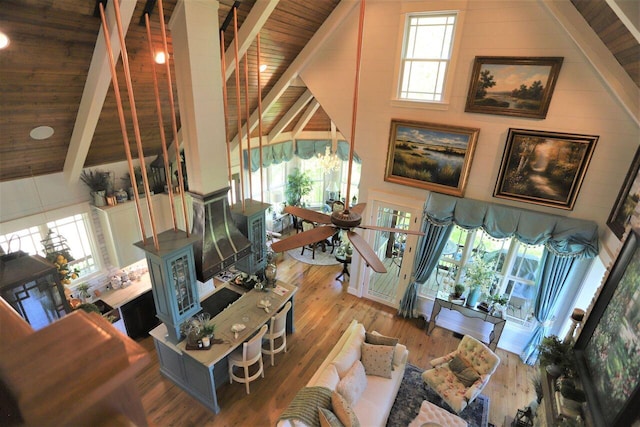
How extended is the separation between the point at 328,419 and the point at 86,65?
14.7 ft

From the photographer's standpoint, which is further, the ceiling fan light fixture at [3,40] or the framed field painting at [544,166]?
the framed field painting at [544,166]

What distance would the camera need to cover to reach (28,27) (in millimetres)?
2789

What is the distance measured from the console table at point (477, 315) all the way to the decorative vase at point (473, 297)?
0.30ft

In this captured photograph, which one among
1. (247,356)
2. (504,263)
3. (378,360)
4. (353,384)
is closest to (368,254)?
(353,384)

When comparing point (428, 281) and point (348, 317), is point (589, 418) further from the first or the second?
point (348, 317)

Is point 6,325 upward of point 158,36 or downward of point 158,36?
downward

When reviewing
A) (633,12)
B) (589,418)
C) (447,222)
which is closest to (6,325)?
(633,12)

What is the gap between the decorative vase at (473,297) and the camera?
507 centimetres

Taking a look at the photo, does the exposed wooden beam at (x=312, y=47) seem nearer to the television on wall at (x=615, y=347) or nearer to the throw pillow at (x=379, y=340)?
the throw pillow at (x=379, y=340)

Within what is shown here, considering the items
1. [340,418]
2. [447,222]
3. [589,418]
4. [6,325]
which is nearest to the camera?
[6,325]

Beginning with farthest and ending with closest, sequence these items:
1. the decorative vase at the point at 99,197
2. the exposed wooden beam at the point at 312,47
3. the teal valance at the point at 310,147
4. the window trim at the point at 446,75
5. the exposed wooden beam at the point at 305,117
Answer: the teal valance at the point at 310,147
the exposed wooden beam at the point at 305,117
the exposed wooden beam at the point at 312,47
the decorative vase at the point at 99,197
the window trim at the point at 446,75

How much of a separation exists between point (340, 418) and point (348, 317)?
258 centimetres

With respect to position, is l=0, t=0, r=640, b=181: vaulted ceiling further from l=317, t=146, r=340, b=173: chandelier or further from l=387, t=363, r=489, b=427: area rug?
l=387, t=363, r=489, b=427: area rug

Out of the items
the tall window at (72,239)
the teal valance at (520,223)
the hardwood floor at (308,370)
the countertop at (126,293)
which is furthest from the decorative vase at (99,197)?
the teal valance at (520,223)
